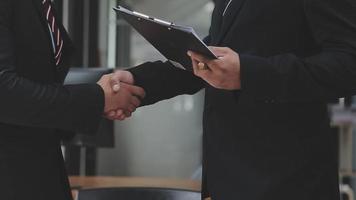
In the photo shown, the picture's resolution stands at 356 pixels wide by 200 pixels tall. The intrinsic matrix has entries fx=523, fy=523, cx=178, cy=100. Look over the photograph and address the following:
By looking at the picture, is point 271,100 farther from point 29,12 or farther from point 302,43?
point 29,12

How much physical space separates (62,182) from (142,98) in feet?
1.23

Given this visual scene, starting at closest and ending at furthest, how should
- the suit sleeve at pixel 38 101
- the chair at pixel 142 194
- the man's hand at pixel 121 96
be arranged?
the suit sleeve at pixel 38 101
the man's hand at pixel 121 96
the chair at pixel 142 194

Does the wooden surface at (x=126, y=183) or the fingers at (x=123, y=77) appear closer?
the fingers at (x=123, y=77)

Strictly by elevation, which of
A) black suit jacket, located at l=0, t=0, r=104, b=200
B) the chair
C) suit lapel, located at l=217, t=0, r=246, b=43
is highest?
suit lapel, located at l=217, t=0, r=246, b=43

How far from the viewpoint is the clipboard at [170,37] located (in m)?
0.97

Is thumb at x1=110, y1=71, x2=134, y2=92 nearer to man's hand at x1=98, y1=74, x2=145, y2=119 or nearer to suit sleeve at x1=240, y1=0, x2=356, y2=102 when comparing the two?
man's hand at x1=98, y1=74, x2=145, y2=119

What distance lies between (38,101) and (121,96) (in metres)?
0.31

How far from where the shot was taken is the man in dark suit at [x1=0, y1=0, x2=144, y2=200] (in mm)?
1111

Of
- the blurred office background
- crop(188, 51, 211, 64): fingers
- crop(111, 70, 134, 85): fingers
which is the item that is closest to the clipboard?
crop(188, 51, 211, 64): fingers

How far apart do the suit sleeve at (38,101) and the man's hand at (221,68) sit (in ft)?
1.02

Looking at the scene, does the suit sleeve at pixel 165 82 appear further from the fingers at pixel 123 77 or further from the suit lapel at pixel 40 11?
the suit lapel at pixel 40 11

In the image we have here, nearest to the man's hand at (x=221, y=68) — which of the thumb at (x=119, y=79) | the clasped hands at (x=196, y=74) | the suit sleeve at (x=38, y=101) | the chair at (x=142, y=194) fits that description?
the clasped hands at (x=196, y=74)

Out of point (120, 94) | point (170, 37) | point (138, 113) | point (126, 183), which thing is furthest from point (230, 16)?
point (138, 113)

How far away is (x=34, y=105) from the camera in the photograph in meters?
1.13
